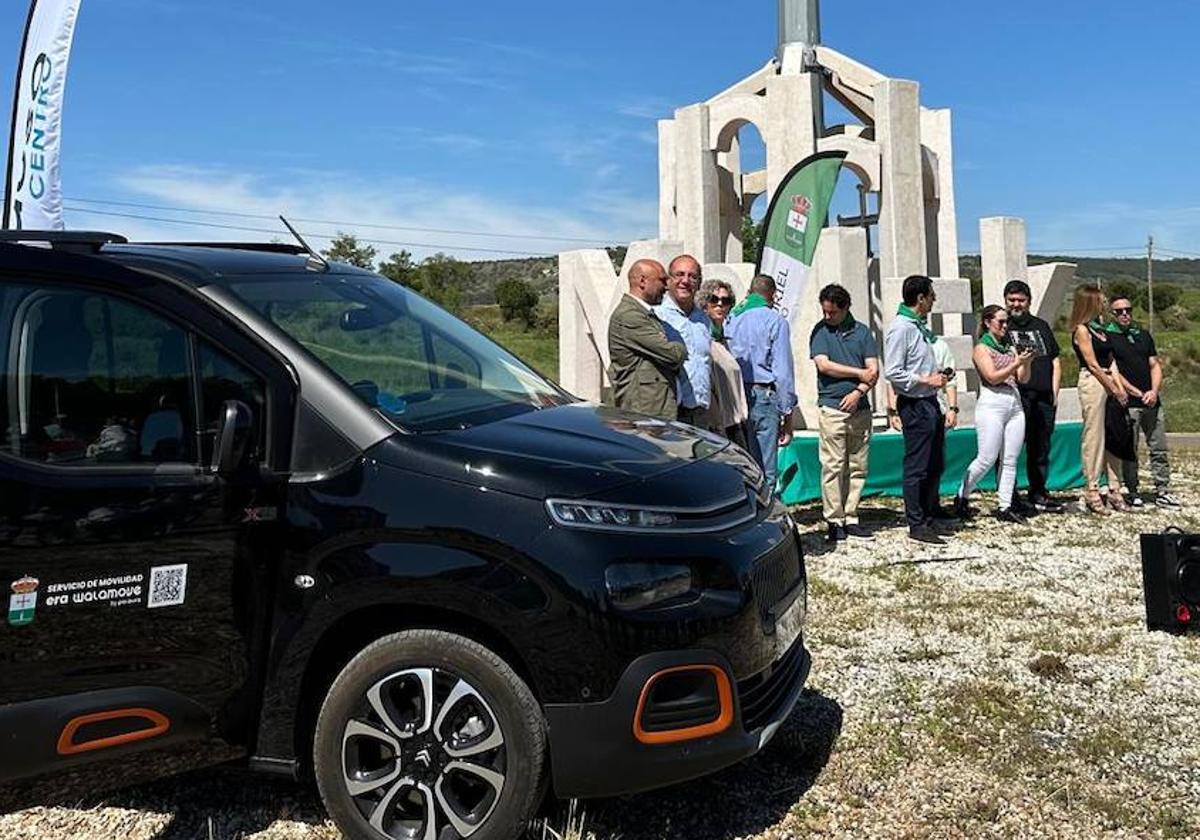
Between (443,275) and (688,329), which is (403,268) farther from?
(688,329)

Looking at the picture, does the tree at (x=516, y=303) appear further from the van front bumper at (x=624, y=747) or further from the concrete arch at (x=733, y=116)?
the van front bumper at (x=624, y=747)

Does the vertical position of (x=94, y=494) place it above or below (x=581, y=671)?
above

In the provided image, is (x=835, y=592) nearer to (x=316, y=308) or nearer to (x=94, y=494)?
(x=316, y=308)

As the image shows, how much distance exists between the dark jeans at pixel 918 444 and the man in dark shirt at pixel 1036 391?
1.36m

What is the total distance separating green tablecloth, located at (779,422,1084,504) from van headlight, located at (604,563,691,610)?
5.71m

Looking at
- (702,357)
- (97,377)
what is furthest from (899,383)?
(97,377)

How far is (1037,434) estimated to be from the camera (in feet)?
29.7

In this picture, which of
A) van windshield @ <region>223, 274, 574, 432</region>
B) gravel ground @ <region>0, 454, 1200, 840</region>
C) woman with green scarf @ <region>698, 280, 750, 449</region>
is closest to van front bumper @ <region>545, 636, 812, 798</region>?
gravel ground @ <region>0, 454, 1200, 840</region>

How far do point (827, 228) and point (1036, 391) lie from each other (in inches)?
172

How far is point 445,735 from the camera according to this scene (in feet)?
9.82

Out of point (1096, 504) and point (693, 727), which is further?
point (1096, 504)

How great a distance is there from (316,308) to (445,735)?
1491 mm

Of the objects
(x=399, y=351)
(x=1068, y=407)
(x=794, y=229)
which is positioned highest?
(x=794, y=229)

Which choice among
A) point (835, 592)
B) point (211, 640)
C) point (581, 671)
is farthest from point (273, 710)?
point (835, 592)
